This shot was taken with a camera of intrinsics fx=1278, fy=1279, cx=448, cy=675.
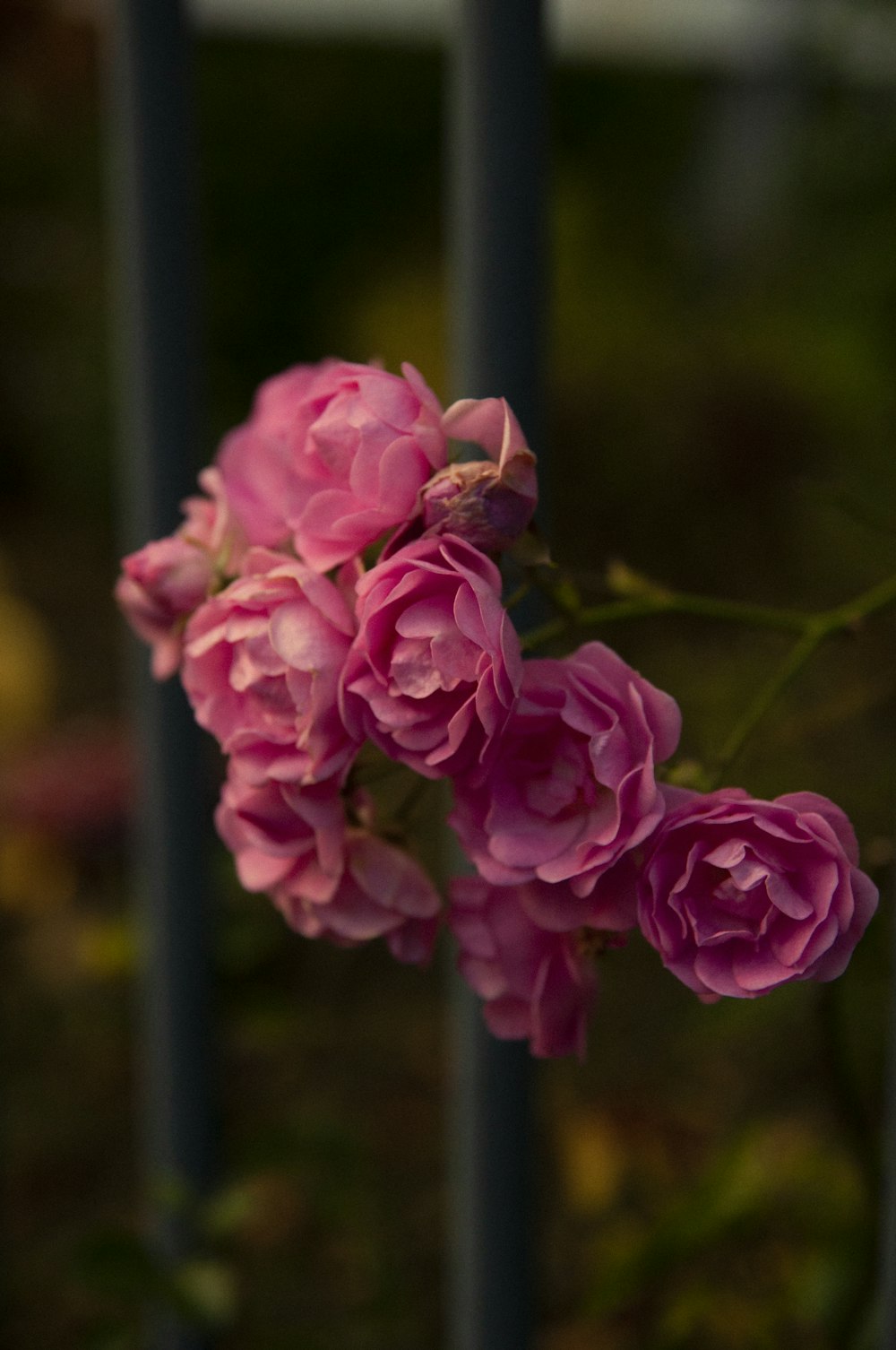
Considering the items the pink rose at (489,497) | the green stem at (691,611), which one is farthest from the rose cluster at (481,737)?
the green stem at (691,611)

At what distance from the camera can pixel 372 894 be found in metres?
0.43

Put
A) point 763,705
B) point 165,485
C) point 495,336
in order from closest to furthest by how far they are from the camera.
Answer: point 763,705 → point 495,336 → point 165,485

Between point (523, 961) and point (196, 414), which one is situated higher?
point (196, 414)

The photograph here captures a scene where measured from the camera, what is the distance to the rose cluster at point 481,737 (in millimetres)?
360

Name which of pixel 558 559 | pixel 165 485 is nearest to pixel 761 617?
pixel 558 559

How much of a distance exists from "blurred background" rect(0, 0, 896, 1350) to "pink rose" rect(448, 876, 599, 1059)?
0.13 m

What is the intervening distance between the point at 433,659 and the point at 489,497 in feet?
0.17

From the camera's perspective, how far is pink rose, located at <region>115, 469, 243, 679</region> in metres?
0.44

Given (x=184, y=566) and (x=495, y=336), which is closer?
(x=184, y=566)

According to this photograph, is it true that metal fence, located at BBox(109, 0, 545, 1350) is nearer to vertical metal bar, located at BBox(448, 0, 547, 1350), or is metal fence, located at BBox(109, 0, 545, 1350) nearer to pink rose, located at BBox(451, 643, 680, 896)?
vertical metal bar, located at BBox(448, 0, 547, 1350)

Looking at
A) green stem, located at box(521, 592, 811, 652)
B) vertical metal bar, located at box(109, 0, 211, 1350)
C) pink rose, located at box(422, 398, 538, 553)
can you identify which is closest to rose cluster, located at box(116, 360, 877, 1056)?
pink rose, located at box(422, 398, 538, 553)

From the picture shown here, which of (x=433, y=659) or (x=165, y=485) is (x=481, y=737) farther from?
(x=165, y=485)

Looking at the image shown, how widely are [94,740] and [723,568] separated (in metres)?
1.86

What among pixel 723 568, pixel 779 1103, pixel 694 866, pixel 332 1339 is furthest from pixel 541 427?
pixel 723 568
